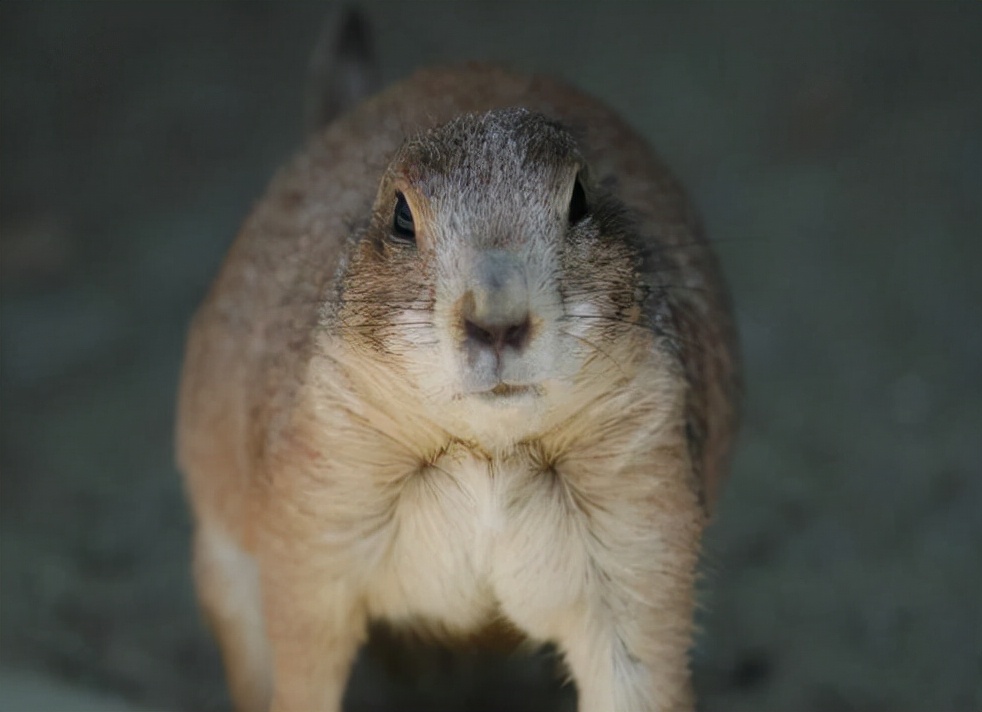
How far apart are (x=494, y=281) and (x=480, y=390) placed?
0.24m

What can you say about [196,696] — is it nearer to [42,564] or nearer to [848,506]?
[42,564]

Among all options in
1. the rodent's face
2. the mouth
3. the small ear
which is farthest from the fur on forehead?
the small ear

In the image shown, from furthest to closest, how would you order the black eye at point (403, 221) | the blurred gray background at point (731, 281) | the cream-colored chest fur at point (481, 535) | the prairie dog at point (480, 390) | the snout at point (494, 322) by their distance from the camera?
the blurred gray background at point (731, 281), the cream-colored chest fur at point (481, 535), the black eye at point (403, 221), the prairie dog at point (480, 390), the snout at point (494, 322)

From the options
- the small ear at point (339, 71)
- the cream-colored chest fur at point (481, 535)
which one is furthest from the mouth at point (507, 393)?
the small ear at point (339, 71)

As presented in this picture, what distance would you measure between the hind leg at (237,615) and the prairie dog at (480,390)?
0.49 feet

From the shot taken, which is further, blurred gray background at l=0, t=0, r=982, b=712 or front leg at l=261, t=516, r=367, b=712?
blurred gray background at l=0, t=0, r=982, b=712

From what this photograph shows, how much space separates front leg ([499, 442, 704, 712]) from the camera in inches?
133

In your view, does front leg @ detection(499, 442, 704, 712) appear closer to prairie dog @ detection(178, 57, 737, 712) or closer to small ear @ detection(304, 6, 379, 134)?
prairie dog @ detection(178, 57, 737, 712)

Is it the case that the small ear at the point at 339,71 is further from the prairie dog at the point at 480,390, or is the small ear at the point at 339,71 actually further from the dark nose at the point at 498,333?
the dark nose at the point at 498,333

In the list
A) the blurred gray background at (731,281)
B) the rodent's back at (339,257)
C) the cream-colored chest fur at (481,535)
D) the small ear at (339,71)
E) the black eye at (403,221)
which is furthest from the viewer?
the blurred gray background at (731,281)

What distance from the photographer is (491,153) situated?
3037 millimetres

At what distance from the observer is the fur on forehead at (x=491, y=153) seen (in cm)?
298

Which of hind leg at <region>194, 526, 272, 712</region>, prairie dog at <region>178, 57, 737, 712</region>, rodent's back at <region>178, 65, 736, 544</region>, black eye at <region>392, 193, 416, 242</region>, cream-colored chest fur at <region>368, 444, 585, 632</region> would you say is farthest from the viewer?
hind leg at <region>194, 526, 272, 712</region>

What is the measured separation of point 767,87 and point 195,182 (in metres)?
3.51
